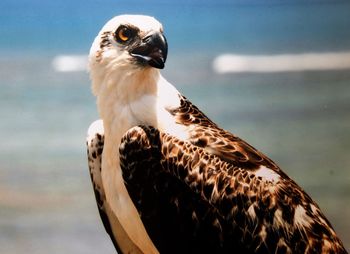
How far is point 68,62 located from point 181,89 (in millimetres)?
533

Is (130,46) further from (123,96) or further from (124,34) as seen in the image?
(123,96)

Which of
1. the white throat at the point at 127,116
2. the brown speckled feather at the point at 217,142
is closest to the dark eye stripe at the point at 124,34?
the white throat at the point at 127,116

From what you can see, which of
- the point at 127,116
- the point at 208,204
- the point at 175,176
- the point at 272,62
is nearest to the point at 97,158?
the point at 127,116

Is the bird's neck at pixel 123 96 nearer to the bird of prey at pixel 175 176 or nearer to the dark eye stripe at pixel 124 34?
the bird of prey at pixel 175 176

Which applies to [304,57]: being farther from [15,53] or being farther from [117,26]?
[15,53]

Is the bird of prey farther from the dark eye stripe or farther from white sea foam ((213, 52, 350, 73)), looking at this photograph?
white sea foam ((213, 52, 350, 73))

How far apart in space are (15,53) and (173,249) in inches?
49.0

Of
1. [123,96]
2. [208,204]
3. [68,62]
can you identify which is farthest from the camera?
[68,62]

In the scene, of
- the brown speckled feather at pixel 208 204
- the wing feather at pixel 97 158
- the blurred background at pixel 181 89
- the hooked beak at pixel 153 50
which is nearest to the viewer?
the brown speckled feather at pixel 208 204

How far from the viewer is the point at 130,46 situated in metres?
2.16

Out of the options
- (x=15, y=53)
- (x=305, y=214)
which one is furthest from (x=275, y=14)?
(x=15, y=53)

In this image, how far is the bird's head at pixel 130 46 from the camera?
2111 mm

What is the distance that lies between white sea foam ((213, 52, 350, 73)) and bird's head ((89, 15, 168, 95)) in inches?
23.9

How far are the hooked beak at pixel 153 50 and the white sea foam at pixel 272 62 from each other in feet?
2.06
